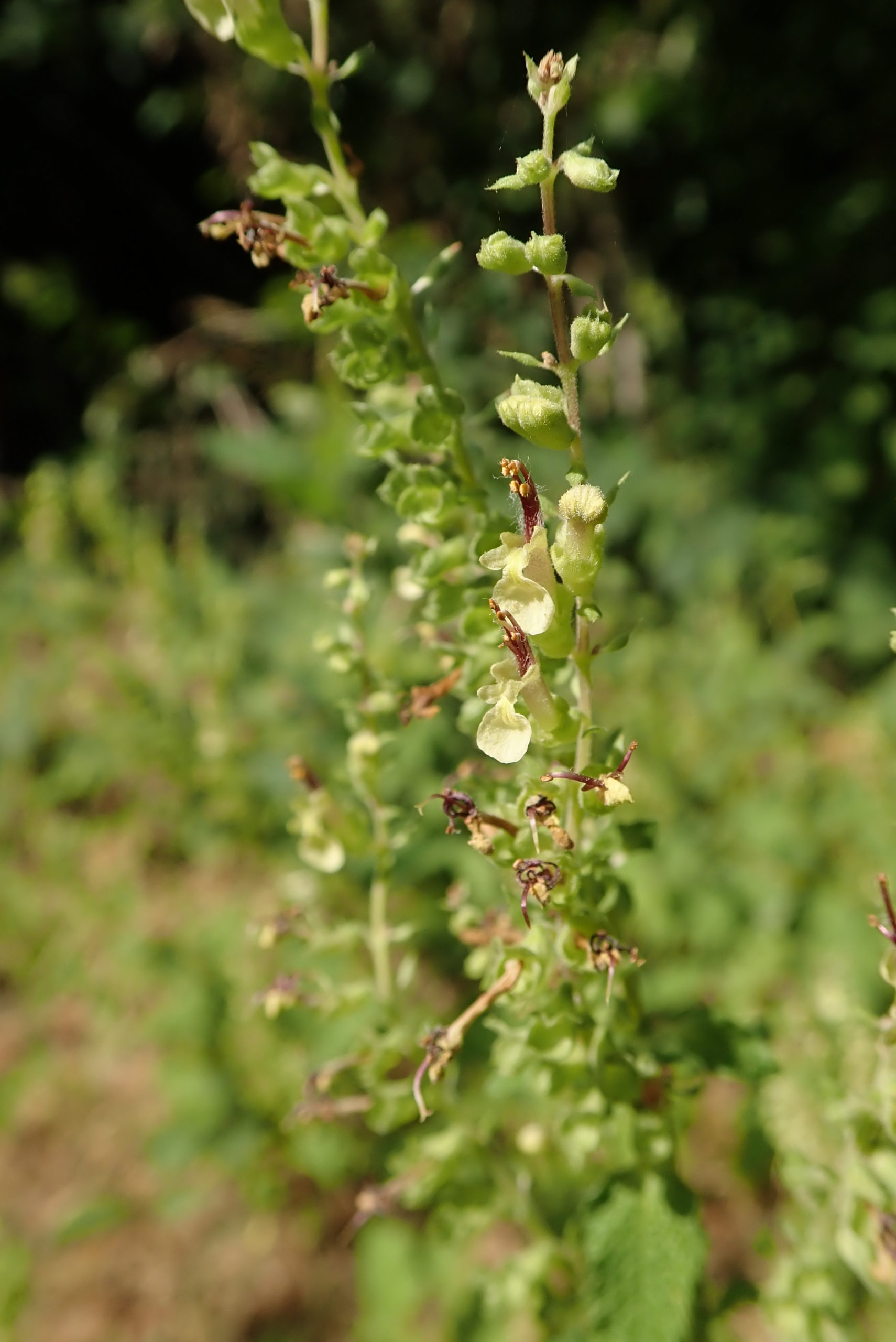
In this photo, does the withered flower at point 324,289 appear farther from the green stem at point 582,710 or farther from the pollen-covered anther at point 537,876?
the pollen-covered anther at point 537,876

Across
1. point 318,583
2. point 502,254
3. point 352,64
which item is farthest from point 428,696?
point 318,583

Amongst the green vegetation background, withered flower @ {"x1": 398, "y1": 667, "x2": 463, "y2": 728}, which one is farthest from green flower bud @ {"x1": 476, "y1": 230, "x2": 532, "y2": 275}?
the green vegetation background

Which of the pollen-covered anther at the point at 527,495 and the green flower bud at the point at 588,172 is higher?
the green flower bud at the point at 588,172

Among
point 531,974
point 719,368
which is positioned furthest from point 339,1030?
point 719,368

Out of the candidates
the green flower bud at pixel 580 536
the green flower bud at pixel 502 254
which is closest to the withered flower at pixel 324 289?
the green flower bud at pixel 502 254

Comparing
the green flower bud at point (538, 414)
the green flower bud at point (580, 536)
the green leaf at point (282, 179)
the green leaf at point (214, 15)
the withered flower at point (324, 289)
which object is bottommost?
the green flower bud at point (580, 536)

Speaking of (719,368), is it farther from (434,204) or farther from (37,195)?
(37,195)

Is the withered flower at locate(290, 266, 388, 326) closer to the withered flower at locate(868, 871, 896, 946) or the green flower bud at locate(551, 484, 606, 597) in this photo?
the green flower bud at locate(551, 484, 606, 597)
